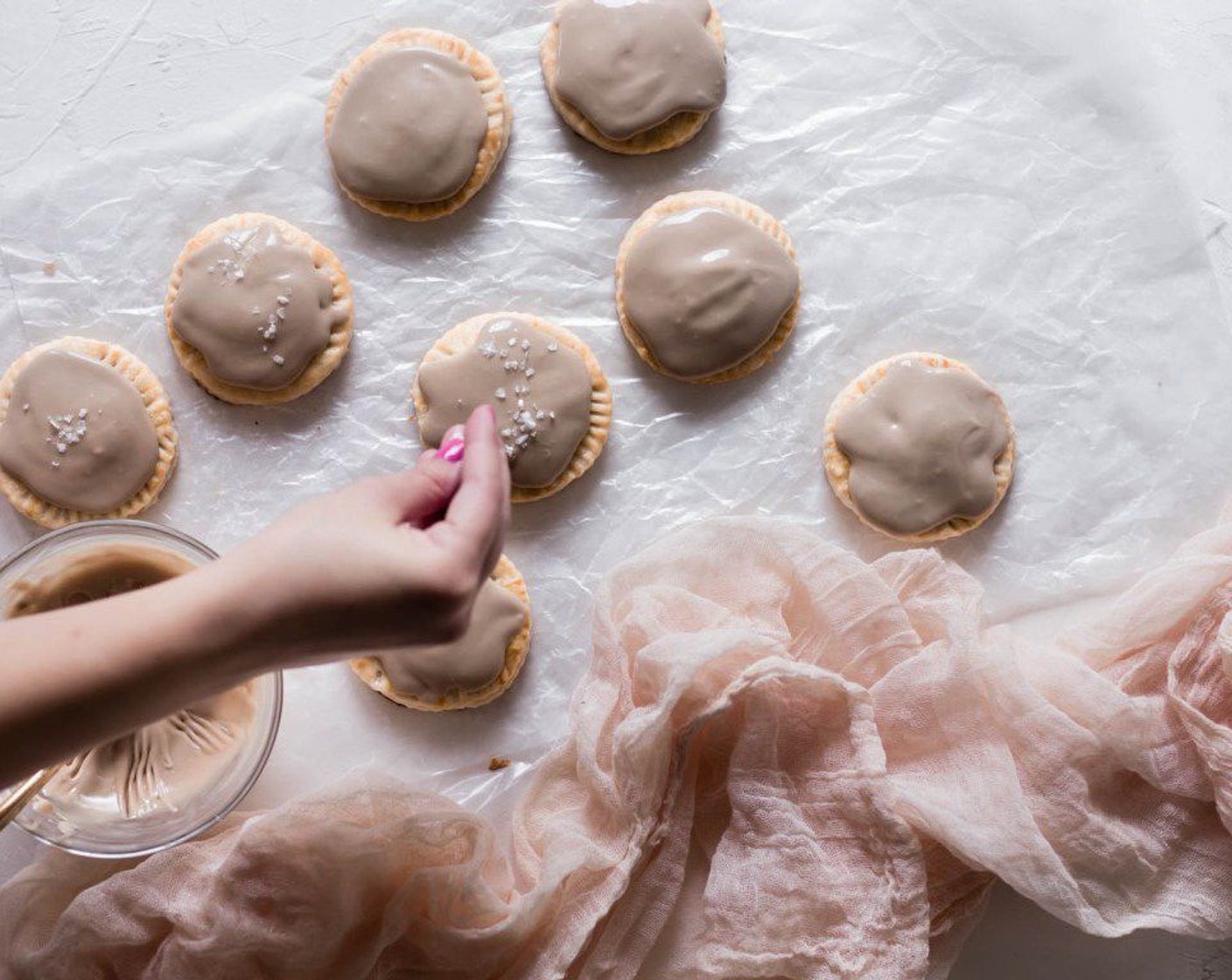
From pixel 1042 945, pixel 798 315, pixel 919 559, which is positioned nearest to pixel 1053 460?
pixel 919 559

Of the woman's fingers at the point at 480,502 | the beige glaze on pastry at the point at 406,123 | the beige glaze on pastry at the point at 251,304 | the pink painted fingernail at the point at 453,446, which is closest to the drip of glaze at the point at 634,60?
the beige glaze on pastry at the point at 406,123

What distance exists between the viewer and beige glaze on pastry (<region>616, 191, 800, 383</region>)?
1781 millimetres

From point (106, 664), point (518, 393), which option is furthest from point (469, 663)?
point (106, 664)

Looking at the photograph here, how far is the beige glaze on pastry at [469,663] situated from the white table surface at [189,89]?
0.57 feet

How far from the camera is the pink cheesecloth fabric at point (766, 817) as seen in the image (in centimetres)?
161

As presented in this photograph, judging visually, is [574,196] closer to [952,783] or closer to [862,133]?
[862,133]

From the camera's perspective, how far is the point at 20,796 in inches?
59.2

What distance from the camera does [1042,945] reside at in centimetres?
181

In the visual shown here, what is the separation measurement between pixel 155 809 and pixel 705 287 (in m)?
1.01

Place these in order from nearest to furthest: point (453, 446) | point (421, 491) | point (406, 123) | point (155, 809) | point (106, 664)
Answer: point (106, 664) → point (421, 491) → point (453, 446) → point (155, 809) → point (406, 123)

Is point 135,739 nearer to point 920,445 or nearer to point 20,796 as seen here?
point 20,796

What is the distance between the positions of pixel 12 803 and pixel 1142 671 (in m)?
1.46

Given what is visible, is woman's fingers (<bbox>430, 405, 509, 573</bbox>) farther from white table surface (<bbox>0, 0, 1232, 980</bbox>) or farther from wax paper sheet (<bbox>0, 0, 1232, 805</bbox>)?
white table surface (<bbox>0, 0, 1232, 980</bbox>)

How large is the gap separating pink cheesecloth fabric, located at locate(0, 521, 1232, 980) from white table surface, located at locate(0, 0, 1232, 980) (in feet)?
0.44
